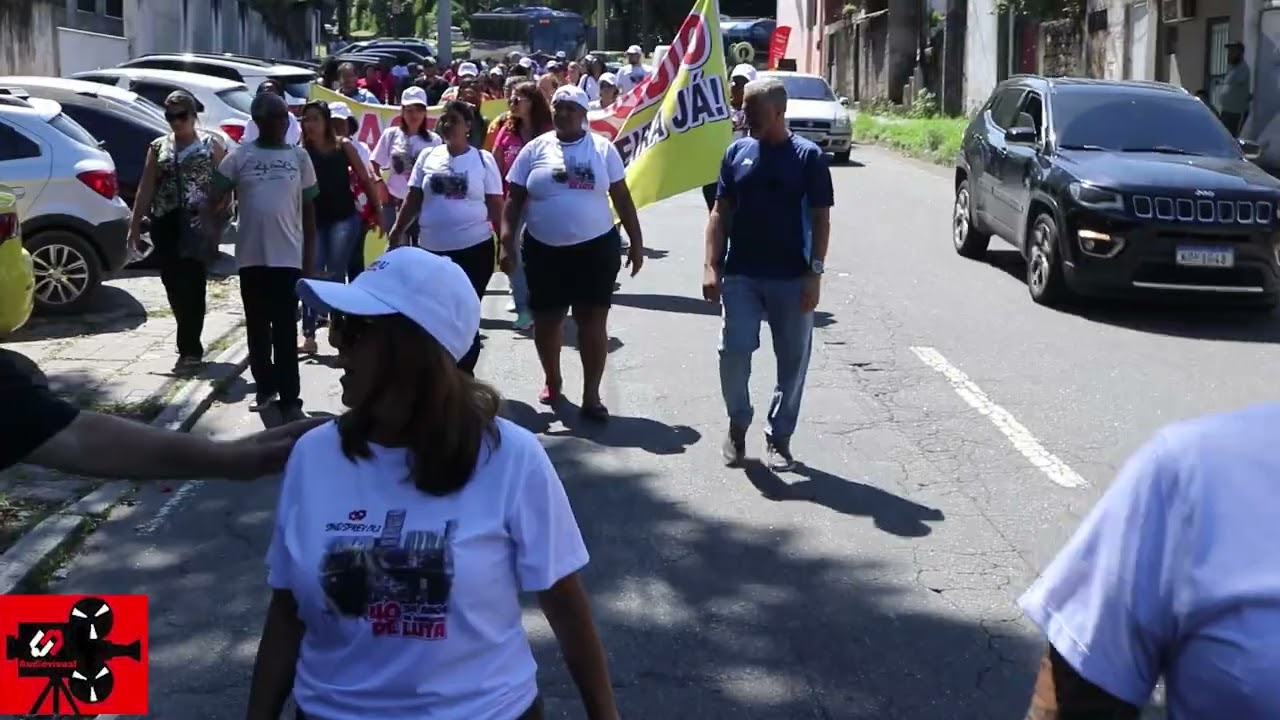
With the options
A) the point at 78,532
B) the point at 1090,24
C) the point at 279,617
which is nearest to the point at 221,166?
the point at 78,532

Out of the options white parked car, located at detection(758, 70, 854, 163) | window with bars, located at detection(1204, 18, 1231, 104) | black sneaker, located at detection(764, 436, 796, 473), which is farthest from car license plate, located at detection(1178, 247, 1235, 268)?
white parked car, located at detection(758, 70, 854, 163)

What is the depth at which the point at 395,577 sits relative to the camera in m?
2.79

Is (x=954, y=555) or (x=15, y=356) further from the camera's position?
(x=954, y=555)

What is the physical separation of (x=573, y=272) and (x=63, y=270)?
211 inches

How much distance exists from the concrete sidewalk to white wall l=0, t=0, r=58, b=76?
14247 mm

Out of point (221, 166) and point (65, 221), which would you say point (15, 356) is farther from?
point (65, 221)

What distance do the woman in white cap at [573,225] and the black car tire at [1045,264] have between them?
4.72 meters

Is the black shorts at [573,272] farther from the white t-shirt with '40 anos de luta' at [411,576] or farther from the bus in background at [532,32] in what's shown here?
the bus in background at [532,32]

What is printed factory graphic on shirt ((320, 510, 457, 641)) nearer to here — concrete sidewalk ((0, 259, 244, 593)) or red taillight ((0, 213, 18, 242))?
concrete sidewalk ((0, 259, 244, 593))

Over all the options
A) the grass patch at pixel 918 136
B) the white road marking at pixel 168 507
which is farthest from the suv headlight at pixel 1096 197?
the grass patch at pixel 918 136

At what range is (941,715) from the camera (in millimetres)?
4945

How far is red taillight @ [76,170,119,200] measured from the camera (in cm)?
1245

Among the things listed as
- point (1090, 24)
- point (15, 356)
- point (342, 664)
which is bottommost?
point (342, 664)

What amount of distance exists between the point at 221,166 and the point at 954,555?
15.8 ft
